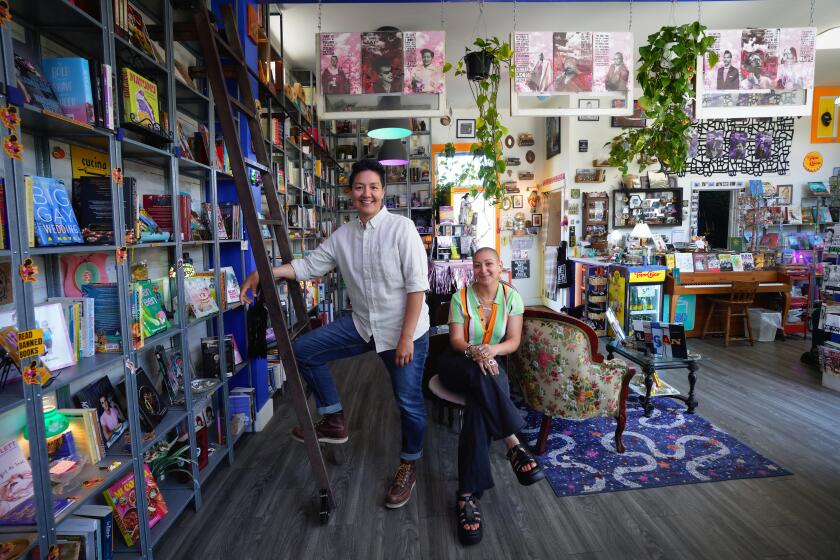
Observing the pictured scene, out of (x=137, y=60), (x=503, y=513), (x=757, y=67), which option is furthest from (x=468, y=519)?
(x=757, y=67)

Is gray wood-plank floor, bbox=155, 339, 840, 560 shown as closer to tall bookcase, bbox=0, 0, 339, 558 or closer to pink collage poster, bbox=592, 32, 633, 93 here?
tall bookcase, bbox=0, 0, 339, 558

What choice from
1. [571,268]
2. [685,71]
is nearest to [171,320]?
[685,71]

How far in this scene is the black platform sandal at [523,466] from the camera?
84.0 inches

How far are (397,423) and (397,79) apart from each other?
8.64 feet

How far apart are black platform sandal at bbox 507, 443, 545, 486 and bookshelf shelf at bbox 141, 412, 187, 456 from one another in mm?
1638

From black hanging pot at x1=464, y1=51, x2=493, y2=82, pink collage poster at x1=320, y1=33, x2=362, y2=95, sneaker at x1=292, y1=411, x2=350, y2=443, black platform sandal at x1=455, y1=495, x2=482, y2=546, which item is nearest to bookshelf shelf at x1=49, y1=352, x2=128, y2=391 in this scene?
sneaker at x1=292, y1=411, x2=350, y2=443

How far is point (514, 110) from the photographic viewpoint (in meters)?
3.59

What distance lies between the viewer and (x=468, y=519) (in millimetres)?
2004

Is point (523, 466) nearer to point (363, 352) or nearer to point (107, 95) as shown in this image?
point (363, 352)

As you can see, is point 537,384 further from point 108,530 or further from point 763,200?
point 763,200

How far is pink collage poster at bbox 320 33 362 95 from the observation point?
11.2ft

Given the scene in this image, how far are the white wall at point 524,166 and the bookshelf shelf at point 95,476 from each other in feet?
24.2

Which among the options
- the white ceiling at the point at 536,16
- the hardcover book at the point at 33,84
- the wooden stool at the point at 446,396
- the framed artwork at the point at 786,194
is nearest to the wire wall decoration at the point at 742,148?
the framed artwork at the point at 786,194

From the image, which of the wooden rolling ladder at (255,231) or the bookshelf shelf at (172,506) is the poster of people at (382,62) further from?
the bookshelf shelf at (172,506)
